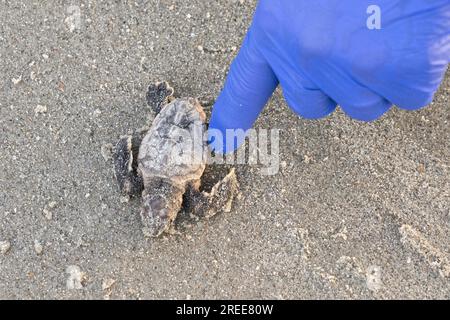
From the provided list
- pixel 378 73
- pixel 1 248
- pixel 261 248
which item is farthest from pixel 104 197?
pixel 378 73

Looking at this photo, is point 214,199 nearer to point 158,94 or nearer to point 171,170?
point 171,170

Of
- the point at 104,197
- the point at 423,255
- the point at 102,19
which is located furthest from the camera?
the point at 102,19

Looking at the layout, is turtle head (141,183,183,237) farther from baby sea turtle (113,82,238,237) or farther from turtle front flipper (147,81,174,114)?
turtle front flipper (147,81,174,114)

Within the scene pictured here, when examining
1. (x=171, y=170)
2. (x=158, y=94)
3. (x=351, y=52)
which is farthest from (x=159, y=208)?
(x=351, y=52)

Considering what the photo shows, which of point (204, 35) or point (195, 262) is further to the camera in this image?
point (204, 35)

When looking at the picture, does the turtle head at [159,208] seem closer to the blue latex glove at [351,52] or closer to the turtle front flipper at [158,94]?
the turtle front flipper at [158,94]

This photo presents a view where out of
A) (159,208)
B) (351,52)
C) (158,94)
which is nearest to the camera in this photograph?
(351,52)

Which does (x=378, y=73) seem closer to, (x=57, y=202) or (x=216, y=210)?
(x=216, y=210)
